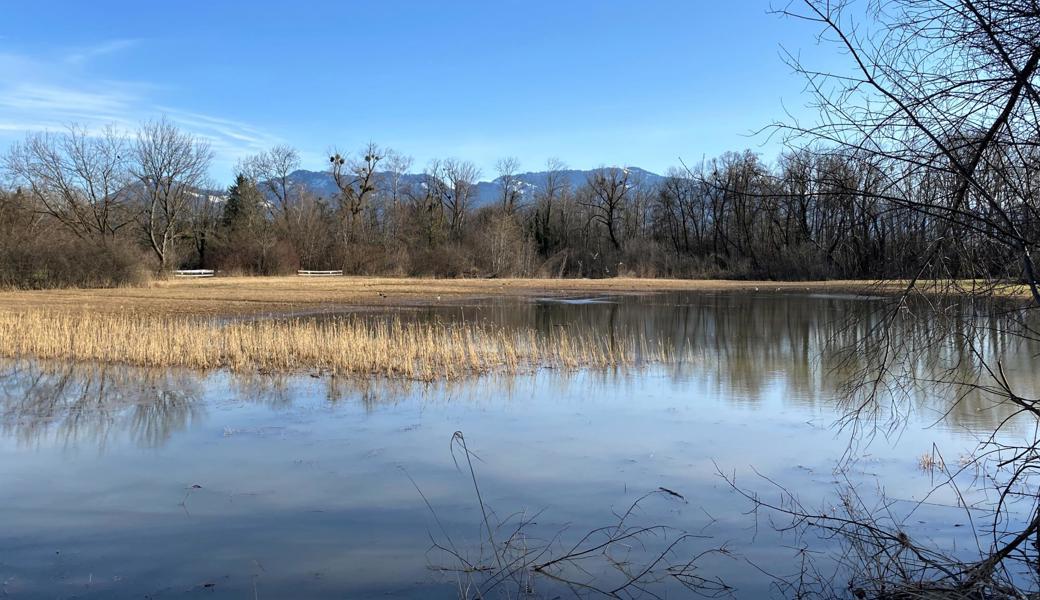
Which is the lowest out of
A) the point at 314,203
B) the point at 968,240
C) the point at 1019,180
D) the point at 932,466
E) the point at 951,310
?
the point at 932,466

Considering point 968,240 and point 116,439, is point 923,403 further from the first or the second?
point 116,439

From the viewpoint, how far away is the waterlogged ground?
193 inches

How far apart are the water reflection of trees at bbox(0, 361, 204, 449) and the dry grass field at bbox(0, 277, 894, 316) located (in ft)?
33.3

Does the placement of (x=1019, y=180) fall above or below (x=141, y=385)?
above

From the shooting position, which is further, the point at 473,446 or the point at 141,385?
the point at 141,385

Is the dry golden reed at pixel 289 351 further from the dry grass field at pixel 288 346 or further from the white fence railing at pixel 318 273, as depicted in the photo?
the white fence railing at pixel 318 273

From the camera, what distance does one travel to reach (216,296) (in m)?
29.8

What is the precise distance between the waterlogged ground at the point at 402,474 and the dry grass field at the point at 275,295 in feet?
39.3

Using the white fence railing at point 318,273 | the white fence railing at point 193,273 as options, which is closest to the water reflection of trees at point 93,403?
the white fence railing at point 193,273

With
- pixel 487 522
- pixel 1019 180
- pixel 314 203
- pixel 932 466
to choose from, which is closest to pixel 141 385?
pixel 487 522

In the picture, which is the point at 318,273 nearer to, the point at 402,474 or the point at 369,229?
the point at 369,229

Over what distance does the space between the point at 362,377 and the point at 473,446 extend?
189 inches

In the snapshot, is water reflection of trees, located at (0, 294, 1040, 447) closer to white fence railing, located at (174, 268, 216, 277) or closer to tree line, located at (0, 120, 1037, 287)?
tree line, located at (0, 120, 1037, 287)

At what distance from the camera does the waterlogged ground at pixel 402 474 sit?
16.1 feet
